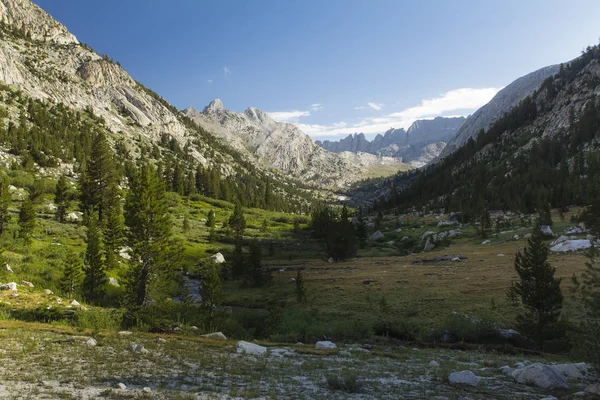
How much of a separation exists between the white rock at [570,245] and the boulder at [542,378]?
179 ft

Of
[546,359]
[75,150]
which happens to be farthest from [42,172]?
[546,359]

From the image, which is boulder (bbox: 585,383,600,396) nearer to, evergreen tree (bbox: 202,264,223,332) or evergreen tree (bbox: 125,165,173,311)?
evergreen tree (bbox: 202,264,223,332)

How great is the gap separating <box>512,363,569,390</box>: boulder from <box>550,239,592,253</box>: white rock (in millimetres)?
54523

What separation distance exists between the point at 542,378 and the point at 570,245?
187 feet

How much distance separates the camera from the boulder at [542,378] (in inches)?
509

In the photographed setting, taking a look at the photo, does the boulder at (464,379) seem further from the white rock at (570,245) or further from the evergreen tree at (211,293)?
the white rock at (570,245)

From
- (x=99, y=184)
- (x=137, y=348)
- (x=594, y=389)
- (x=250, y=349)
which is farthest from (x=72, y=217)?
(x=594, y=389)

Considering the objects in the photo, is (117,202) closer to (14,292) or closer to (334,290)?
(14,292)

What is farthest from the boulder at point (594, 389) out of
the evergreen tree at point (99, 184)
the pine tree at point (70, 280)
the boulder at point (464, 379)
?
the evergreen tree at point (99, 184)

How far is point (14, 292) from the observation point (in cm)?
2645

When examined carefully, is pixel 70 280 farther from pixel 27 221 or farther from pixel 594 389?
pixel 594 389

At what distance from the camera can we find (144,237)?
2756cm

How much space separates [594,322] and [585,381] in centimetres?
320

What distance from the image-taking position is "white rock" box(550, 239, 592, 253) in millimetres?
55125
